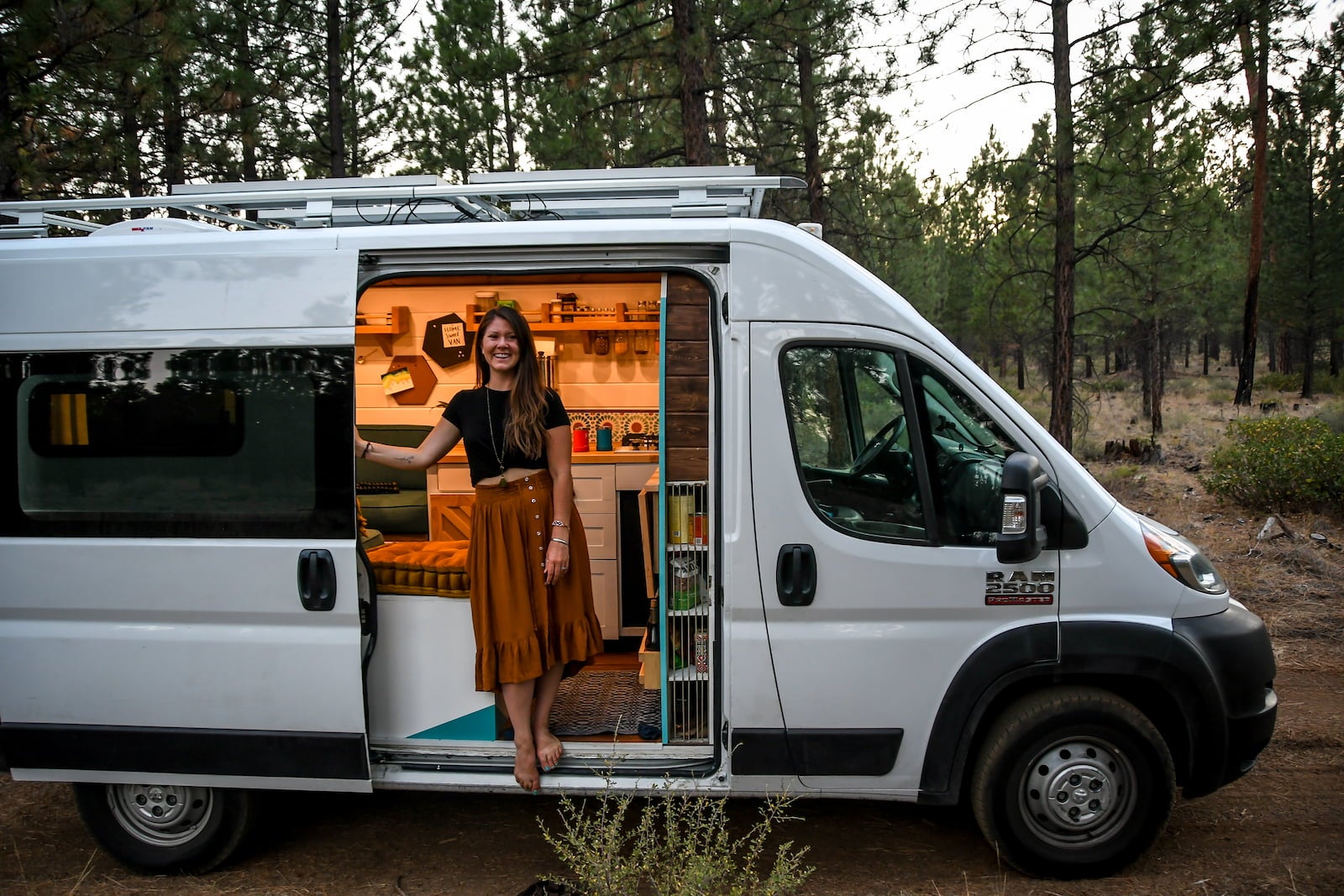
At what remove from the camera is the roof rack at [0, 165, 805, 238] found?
364cm

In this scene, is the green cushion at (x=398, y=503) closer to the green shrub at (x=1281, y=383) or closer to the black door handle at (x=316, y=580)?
the black door handle at (x=316, y=580)

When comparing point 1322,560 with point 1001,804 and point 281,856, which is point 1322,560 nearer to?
point 1001,804

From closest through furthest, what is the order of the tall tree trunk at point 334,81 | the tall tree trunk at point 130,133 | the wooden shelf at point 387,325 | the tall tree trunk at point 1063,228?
the tall tree trunk at point 130,133 → the wooden shelf at point 387,325 → the tall tree trunk at point 1063,228 → the tall tree trunk at point 334,81

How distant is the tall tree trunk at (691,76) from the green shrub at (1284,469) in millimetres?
6484

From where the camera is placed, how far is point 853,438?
3428mm

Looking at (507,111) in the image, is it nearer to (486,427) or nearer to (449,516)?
(449,516)

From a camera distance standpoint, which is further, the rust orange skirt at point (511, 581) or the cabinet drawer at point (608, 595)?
the cabinet drawer at point (608, 595)

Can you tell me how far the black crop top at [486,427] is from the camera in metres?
3.62

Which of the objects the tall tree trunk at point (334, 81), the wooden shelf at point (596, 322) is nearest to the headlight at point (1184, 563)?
the wooden shelf at point (596, 322)

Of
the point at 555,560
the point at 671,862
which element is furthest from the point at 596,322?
the point at 671,862

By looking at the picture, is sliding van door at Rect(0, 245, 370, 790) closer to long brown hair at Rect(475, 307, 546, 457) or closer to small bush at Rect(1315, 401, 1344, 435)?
long brown hair at Rect(475, 307, 546, 457)

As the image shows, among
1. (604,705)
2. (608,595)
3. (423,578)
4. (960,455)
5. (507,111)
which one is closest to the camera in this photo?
(960,455)

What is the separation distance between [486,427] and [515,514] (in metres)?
0.36

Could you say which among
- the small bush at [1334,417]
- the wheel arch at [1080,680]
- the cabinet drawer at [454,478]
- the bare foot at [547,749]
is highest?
the small bush at [1334,417]
